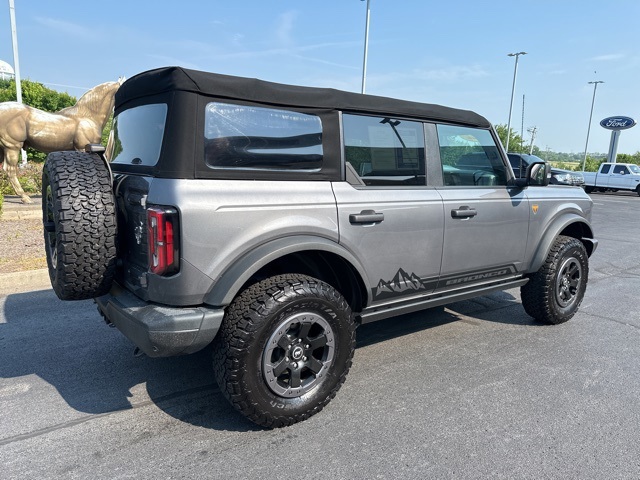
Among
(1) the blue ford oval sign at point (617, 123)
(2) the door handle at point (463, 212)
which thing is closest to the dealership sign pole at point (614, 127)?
(1) the blue ford oval sign at point (617, 123)

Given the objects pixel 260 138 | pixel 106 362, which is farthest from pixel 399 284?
pixel 106 362

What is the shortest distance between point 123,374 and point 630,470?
3253 millimetres

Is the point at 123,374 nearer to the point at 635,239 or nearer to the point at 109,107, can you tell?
the point at 109,107

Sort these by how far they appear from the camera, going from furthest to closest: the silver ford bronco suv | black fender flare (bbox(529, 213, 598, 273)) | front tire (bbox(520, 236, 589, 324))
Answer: front tire (bbox(520, 236, 589, 324))
black fender flare (bbox(529, 213, 598, 273))
the silver ford bronco suv

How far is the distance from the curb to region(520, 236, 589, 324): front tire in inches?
211

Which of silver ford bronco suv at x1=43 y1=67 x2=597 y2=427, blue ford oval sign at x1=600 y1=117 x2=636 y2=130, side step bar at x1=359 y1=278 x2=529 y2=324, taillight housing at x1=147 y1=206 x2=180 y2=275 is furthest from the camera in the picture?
blue ford oval sign at x1=600 y1=117 x2=636 y2=130

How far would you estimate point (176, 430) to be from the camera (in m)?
2.72

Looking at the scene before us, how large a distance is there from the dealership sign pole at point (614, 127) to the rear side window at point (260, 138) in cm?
4401

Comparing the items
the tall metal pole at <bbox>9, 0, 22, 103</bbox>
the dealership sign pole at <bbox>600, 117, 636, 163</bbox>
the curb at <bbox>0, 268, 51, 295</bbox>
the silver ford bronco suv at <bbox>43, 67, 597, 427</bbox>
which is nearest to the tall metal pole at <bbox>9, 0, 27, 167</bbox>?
the tall metal pole at <bbox>9, 0, 22, 103</bbox>

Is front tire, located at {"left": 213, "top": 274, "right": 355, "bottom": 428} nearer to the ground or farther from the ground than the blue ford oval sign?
nearer to the ground

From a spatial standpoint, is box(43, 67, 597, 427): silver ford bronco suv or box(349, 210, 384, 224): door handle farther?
box(349, 210, 384, 224): door handle

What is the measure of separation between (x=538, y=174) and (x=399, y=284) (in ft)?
5.61

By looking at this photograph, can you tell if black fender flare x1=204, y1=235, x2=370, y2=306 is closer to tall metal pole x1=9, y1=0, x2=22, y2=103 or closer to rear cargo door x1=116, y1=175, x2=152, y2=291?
rear cargo door x1=116, y1=175, x2=152, y2=291

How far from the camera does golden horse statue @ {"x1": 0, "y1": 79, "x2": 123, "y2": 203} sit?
977 centimetres
